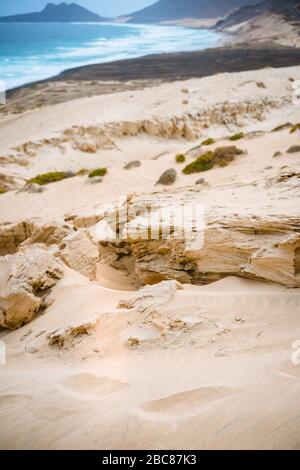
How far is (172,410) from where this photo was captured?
246cm

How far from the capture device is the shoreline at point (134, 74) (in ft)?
89.7

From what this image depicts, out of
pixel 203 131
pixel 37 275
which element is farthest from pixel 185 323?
pixel 203 131

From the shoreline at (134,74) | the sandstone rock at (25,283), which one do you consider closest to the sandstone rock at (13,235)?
the sandstone rock at (25,283)

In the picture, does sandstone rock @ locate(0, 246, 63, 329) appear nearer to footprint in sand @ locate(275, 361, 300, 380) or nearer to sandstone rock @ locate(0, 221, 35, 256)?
footprint in sand @ locate(275, 361, 300, 380)

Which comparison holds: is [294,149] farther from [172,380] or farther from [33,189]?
[172,380]

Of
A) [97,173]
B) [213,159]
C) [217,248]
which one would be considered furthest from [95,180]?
[217,248]

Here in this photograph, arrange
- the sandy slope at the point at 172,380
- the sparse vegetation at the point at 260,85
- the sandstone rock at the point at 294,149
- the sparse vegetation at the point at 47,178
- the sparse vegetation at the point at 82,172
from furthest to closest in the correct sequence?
the sparse vegetation at the point at 260,85 → the sparse vegetation at the point at 82,172 → the sparse vegetation at the point at 47,178 → the sandstone rock at the point at 294,149 → the sandy slope at the point at 172,380

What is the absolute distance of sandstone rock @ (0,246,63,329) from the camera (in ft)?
14.2

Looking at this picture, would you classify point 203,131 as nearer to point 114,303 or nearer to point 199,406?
point 114,303

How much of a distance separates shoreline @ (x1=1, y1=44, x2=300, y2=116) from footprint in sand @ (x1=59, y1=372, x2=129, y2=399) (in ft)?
76.0

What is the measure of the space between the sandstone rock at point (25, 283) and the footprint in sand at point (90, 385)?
164 centimetres
